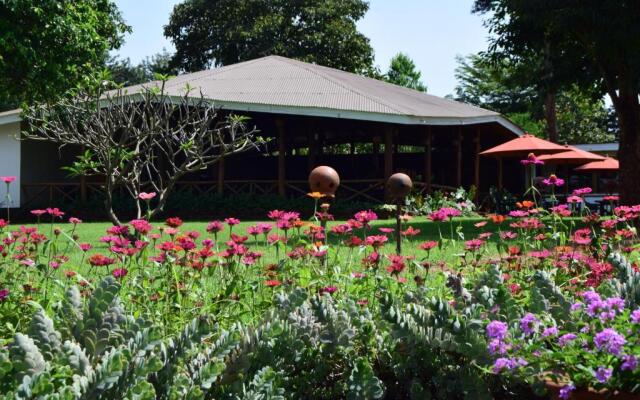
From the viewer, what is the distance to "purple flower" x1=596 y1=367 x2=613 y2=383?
7.73ft

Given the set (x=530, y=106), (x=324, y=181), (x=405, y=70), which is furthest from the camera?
(x=405, y=70)

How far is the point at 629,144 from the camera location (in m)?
16.9

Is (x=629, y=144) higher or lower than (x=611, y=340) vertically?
higher

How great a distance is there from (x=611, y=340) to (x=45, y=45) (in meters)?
19.3

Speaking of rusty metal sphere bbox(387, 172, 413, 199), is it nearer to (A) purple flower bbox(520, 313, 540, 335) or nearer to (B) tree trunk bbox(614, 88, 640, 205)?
(A) purple flower bbox(520, 313, 540, 335)

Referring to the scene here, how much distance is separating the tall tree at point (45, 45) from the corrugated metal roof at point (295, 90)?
257cm

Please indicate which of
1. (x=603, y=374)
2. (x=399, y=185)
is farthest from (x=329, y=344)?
(x=399, y=185)

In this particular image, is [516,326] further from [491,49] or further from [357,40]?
[357,40]

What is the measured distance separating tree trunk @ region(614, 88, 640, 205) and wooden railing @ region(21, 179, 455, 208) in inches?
Result: 256

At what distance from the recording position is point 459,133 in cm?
2447

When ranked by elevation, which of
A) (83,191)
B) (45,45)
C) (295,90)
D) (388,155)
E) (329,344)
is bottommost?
(329,344)

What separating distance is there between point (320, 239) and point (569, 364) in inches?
106

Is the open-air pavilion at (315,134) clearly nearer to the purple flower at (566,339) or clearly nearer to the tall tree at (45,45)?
the tall tree at (45,45)

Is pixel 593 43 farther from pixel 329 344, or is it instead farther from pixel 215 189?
pixel 329 344
